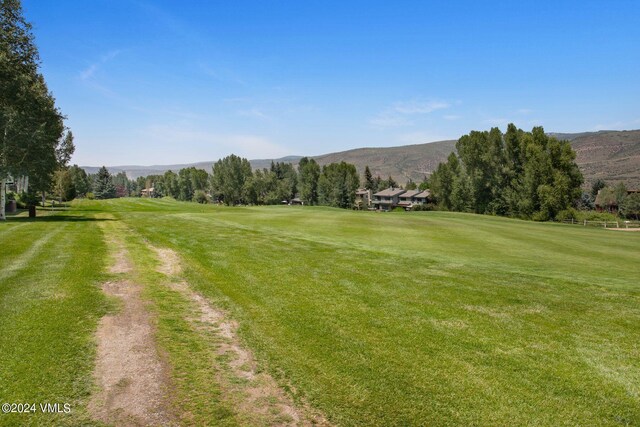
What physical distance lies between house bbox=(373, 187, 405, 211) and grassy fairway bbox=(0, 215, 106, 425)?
468ft

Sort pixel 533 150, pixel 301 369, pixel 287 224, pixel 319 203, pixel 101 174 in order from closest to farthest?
pixel 301 369, pixel 287 224, pixel 533 150, pixel 319 203, pixel 101 174

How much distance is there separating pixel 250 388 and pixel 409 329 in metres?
3.90

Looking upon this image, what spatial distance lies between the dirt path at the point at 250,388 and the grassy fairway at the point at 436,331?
247 mm

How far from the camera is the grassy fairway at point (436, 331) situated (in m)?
5.47

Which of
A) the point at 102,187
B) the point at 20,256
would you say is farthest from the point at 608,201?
the point at 102,187

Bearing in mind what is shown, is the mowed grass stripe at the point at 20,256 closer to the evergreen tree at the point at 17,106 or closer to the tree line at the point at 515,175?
the evergreen tree at the point at 17,106

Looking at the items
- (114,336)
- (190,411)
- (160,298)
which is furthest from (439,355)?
(160,298)

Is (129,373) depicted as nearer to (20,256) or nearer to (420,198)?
(20,256)

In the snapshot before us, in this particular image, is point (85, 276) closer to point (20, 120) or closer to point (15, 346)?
point (15, 346)

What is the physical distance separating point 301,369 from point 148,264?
9.39 meters

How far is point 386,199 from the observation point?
156250 millimetres

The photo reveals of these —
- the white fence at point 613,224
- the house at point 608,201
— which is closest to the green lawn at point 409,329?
the white fence at point 613,224

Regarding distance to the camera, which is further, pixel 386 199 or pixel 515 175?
pixel 386 199

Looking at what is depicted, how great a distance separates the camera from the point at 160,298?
380 inches
